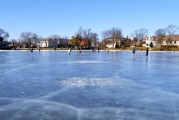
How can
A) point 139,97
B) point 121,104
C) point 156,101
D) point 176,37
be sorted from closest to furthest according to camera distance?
point 121,104
point 156,101
point 139,97
point 176,37

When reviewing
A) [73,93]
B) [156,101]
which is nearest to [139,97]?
[156,101]

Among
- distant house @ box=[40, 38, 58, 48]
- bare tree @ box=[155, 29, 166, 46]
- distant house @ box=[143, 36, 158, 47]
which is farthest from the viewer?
distant house @ box=[40, 38, 58, 48]

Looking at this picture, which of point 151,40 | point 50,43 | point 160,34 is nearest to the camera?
point 160,34

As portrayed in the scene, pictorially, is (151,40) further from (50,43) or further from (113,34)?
(50,43)

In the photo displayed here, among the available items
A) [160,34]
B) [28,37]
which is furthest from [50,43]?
[160,34]

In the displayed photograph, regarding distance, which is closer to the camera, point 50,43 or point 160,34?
point 160,34

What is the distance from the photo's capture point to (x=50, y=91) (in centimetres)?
1036

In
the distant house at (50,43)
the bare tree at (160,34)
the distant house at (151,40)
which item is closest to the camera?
the bare tree at (160,34)

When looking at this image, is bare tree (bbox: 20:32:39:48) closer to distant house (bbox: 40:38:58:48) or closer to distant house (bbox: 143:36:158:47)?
distant house (bbox: 40:38:58:48)

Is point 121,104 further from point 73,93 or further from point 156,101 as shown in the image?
point 73,93

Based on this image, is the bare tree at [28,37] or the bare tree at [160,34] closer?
the bare tree at [160,34]

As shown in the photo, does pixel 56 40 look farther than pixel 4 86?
Yes

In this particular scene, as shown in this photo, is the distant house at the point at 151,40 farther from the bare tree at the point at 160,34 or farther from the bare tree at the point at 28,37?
the bare tree at the point at 28,37

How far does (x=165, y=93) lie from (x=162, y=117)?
133 inches
